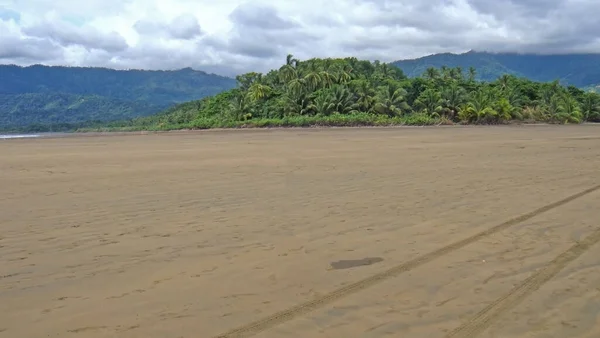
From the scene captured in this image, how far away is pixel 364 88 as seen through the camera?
5269 cm

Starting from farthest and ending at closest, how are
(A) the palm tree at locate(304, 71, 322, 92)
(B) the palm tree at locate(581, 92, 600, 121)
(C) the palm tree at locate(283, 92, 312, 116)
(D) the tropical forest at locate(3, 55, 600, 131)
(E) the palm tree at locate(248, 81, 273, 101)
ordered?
(B) the palm tree at locate(581, 92, 600, 121), (E) the palm tree at locate(248, 81, 273, 101), (A) the palm tree at locate(304, 71, 322, 92), (C) the palm tree at locate(283, 92, 312, 116), (D) the tropical forest at locate(3, 55, 600, 131)

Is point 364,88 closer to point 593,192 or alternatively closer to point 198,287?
point 593,192

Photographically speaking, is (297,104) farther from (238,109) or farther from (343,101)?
(238,109)

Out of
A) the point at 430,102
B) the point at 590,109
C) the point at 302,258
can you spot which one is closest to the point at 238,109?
the point at 430,102

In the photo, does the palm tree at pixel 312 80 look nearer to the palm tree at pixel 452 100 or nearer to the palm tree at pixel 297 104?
the palm tree at pixel 297 104

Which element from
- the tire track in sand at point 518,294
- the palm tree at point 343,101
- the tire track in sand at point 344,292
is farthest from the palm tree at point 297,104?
the tire track in sand at point 518,294

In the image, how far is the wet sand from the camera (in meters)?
3.91

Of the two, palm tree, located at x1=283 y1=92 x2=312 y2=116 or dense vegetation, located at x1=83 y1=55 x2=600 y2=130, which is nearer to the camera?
dense vegetation, located at x1=83 y1=55 x2=600 y2=130

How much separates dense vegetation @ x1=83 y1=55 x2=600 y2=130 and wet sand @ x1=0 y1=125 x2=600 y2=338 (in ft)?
128

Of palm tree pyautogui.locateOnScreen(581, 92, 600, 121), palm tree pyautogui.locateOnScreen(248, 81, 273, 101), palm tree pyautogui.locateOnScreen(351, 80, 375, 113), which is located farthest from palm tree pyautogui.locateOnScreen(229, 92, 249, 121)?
palm tree pyautogui.locateOnScreen(581, 92, 600, 121)

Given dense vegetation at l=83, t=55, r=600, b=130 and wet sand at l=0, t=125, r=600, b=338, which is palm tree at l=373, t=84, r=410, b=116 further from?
wet sand at l=0, t=125, r=600, b=338

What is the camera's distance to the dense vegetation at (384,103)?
49.9 metres

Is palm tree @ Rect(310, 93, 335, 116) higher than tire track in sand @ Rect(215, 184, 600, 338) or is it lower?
higher

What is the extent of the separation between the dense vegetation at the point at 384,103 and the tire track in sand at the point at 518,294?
4209 centimetres
